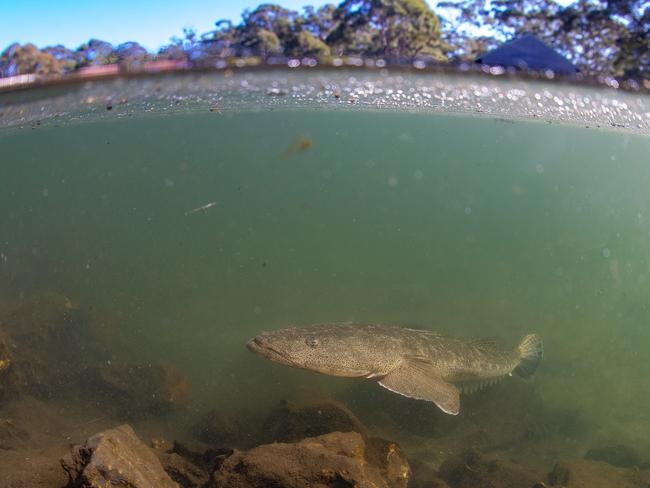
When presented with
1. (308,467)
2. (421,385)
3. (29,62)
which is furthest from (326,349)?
(29,62)

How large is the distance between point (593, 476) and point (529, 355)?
6.21 ft

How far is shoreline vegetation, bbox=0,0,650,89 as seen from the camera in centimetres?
947

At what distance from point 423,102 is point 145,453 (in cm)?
1252

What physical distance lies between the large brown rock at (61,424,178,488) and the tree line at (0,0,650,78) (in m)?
7.97

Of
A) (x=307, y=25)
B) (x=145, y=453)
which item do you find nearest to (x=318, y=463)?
(x=145, y=453)

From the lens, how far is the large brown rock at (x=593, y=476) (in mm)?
4871

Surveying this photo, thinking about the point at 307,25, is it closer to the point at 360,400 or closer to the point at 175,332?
the point at 175,332

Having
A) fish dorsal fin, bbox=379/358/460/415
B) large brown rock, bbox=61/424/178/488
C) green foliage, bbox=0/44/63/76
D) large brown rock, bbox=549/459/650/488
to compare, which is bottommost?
large brown rock, bbox=549/459/650/488

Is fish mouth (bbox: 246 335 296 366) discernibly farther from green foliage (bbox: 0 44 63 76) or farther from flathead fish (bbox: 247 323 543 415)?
green foliage (bbox: 0 44 63 76)

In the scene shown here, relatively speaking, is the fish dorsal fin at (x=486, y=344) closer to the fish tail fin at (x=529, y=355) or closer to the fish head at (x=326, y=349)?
the fish tail fin at (x=529, y=355)

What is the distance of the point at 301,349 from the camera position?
4684 mm

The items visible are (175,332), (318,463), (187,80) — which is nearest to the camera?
(318,463)

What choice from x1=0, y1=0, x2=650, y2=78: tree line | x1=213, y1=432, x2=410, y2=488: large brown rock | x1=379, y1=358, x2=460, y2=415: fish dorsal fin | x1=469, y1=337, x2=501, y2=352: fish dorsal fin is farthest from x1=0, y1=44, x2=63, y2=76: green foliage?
x1=469, y1=337, x2=501, y2=352: fish dorsal fin

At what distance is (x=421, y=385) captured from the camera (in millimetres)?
5004
